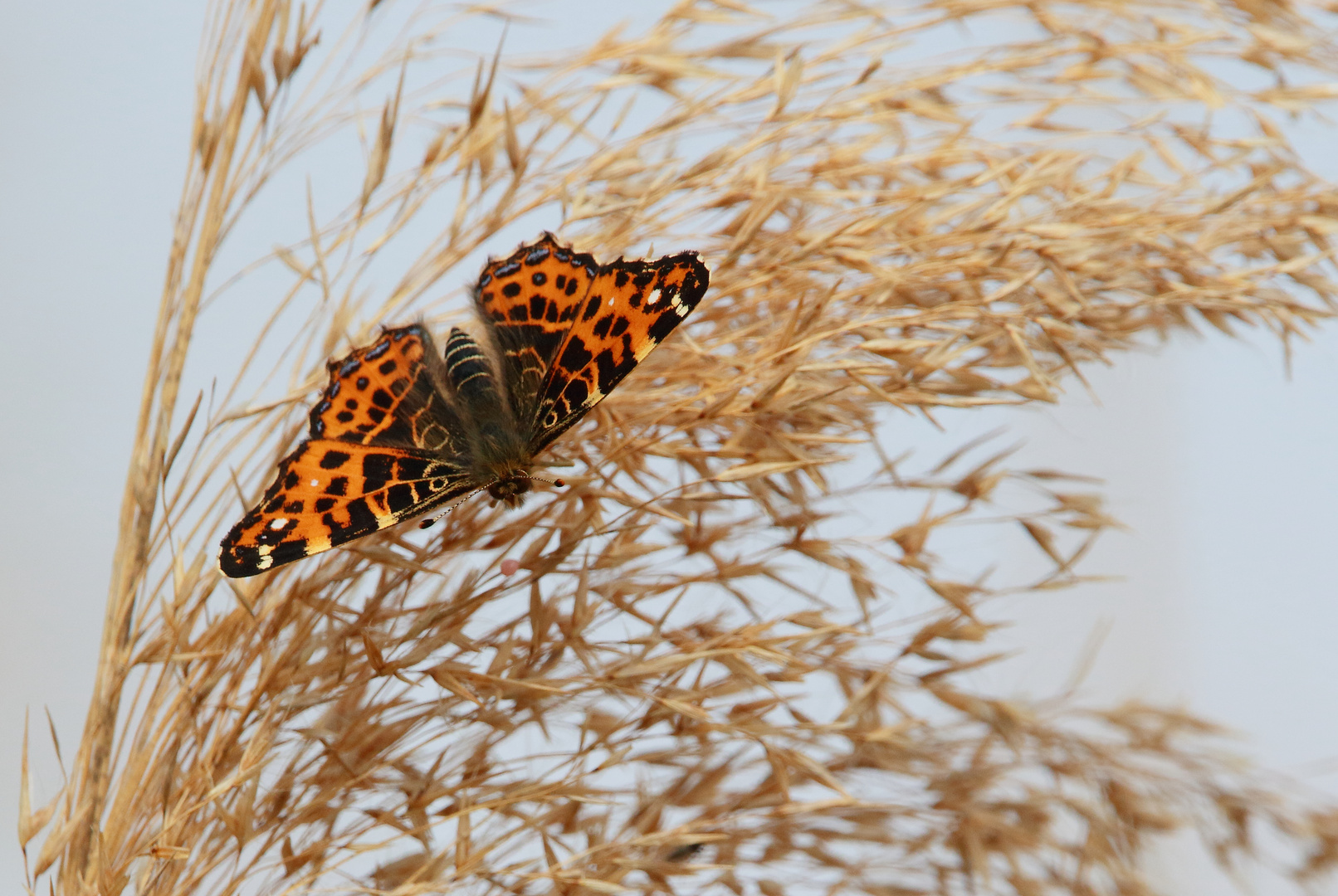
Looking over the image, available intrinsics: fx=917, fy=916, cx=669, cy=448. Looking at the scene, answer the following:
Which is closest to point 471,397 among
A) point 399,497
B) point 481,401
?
point 481,401

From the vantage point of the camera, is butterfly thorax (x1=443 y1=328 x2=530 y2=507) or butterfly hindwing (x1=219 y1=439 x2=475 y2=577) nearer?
butterfly hindwing (x1=219 y1=439 x2=475 y2=577)

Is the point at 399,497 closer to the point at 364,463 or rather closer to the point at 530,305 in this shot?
the point at 364,463

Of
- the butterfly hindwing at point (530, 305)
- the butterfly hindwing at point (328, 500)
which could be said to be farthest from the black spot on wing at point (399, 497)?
the butterfly hindwing at point (530, 305)

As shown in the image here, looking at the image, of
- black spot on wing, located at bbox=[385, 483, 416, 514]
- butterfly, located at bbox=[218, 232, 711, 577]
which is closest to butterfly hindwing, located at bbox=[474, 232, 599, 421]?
butterfly, located at bbox=[218, 232, 711, 577]

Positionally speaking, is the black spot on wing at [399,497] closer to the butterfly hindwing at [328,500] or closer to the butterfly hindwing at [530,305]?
the butterfly hindwing at [328,500]

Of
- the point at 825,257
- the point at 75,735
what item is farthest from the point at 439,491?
the point at 75,735

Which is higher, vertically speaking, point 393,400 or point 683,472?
point 393,400

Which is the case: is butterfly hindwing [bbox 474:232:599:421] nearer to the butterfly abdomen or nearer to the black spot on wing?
the butterfly abdomen
